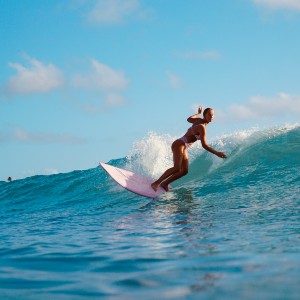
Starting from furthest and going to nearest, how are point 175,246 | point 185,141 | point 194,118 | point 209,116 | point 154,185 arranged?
point 154,185 < point 185,141 < point 194,118 < point 209,116 < point 175,246

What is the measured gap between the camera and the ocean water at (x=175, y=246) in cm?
276

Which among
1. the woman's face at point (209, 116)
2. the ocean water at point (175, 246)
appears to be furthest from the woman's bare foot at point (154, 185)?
the woman's face at point (209, 116)

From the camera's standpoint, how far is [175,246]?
4.08 meters

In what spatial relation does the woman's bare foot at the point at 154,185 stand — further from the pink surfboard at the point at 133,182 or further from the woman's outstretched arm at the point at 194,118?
the woman's outstretched arm at the point at 194,118

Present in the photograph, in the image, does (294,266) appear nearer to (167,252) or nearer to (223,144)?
(167,252)

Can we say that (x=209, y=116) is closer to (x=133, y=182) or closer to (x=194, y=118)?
(x=194, y=118)

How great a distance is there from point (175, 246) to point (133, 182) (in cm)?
584

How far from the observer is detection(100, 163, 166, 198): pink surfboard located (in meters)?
9.55

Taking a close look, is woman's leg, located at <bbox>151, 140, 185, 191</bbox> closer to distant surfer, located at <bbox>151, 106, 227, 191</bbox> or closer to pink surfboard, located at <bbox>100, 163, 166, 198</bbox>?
distant surfer, located at <bbox>151, 106, 227, 191</bbox>

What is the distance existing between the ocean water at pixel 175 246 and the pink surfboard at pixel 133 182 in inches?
9.1

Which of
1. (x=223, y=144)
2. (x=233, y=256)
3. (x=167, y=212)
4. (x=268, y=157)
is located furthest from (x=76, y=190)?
(x=233, y=256)

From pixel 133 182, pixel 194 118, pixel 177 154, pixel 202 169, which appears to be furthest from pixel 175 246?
pixel 202 169

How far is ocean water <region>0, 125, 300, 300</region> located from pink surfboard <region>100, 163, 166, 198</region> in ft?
0.76

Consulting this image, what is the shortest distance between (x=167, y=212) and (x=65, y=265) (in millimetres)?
3460
